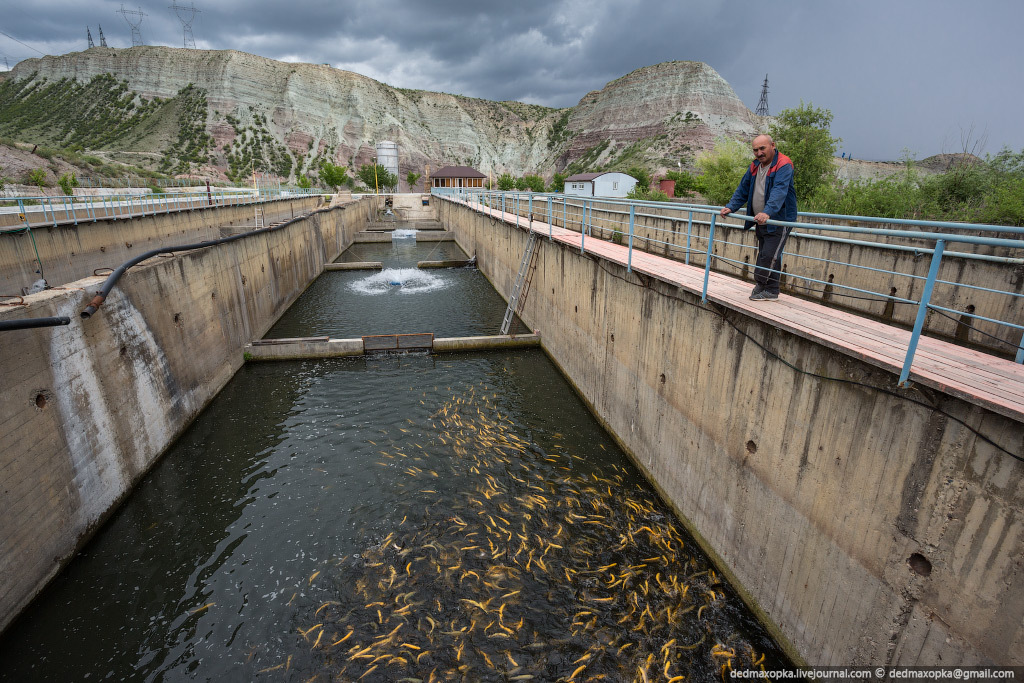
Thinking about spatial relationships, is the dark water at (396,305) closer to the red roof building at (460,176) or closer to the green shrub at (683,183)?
the green shrub at (683,183)

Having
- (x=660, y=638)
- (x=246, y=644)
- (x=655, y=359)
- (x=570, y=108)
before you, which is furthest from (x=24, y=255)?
(x=570, y=108)

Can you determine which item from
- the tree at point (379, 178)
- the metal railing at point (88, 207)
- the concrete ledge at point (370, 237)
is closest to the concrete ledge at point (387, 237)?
the concrete ledge at point (370, 237)

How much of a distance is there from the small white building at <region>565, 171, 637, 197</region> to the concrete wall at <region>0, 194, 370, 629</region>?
220ft

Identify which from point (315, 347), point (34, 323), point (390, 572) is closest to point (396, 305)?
point (315, 347)

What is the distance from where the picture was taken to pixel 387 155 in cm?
10681

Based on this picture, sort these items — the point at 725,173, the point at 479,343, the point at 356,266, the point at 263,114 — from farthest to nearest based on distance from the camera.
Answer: the point at 263,114 < the point at 725,173 < the point at 356,266 < the point at 479,343

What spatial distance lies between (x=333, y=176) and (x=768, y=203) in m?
97.1

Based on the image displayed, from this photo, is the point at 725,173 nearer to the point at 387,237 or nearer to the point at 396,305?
the point at 387,237

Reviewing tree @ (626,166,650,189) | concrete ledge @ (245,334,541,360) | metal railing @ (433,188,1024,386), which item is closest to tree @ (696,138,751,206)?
tree @ (626,166,650,189)

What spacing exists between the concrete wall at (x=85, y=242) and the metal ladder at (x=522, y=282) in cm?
1416

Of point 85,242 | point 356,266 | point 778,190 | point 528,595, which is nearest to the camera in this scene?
point 778,190

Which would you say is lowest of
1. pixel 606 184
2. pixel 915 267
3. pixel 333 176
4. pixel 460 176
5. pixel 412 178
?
pixel 915 267

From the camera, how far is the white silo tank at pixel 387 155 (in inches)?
4173

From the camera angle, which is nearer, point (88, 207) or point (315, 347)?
point (315, 347)
